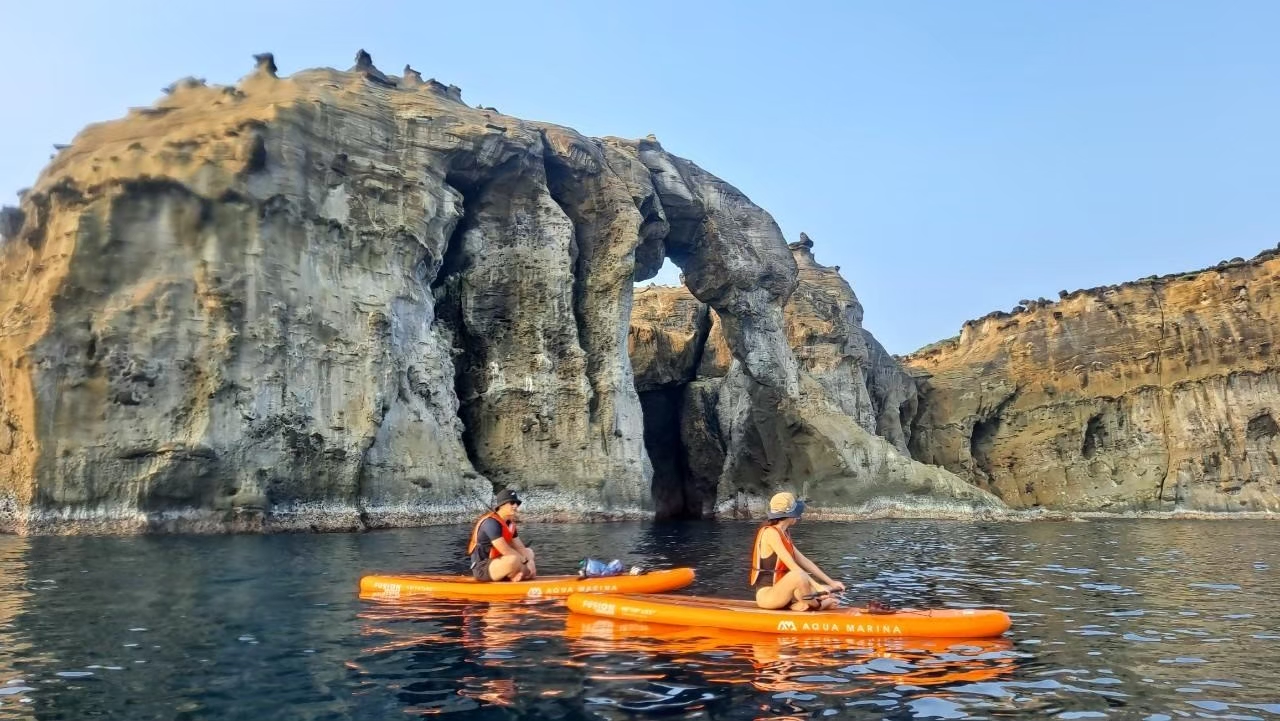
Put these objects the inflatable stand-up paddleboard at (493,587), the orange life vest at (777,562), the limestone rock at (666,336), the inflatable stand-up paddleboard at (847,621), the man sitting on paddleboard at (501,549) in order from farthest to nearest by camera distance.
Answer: the limestone rock at (666,336) → the man sitting on paddleboard at (501,549) → the inflatable stand-up paddleboard at (493,587) → the orange life vest at (777,562) → the inflatable stand-up paddleboard at (847,621)

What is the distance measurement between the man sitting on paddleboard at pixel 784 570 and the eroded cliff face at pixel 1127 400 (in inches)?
1855

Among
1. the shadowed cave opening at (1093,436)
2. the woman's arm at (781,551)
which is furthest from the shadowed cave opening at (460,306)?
the shadowed cave opening at (1093,436)

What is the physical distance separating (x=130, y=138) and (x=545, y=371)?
1696cm

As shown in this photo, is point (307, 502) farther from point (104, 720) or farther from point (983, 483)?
point (983, 483)

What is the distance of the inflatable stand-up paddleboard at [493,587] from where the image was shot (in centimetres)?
1295

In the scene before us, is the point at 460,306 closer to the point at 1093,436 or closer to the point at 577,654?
the point at 577,654

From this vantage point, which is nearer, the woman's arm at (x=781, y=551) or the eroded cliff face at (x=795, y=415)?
the woman's arm at (x=781, y=551)

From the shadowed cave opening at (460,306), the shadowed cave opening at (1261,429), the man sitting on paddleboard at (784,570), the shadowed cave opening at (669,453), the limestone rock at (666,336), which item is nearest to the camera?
the man sitting on paddleboard at (784,570)

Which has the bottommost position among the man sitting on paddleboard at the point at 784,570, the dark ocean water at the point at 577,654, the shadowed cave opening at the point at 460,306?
the dark ocean water at the point at 577,654

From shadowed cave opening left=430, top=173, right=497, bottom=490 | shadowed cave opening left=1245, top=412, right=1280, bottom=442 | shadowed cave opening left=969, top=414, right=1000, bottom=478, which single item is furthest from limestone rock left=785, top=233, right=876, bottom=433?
shadowed cave opening left=430, top=173, right=497, bottom=490

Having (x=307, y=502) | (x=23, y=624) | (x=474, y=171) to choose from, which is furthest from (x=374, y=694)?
(x=474, y=171)

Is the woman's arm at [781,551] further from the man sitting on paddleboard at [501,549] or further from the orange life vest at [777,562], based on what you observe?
the man sitting on paddleboard at [501,549]

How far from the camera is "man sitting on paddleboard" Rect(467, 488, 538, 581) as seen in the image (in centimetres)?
1359

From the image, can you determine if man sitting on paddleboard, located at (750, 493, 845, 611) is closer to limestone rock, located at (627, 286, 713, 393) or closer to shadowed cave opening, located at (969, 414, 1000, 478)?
limestone rock, located at (627, 286, 713, 393)
